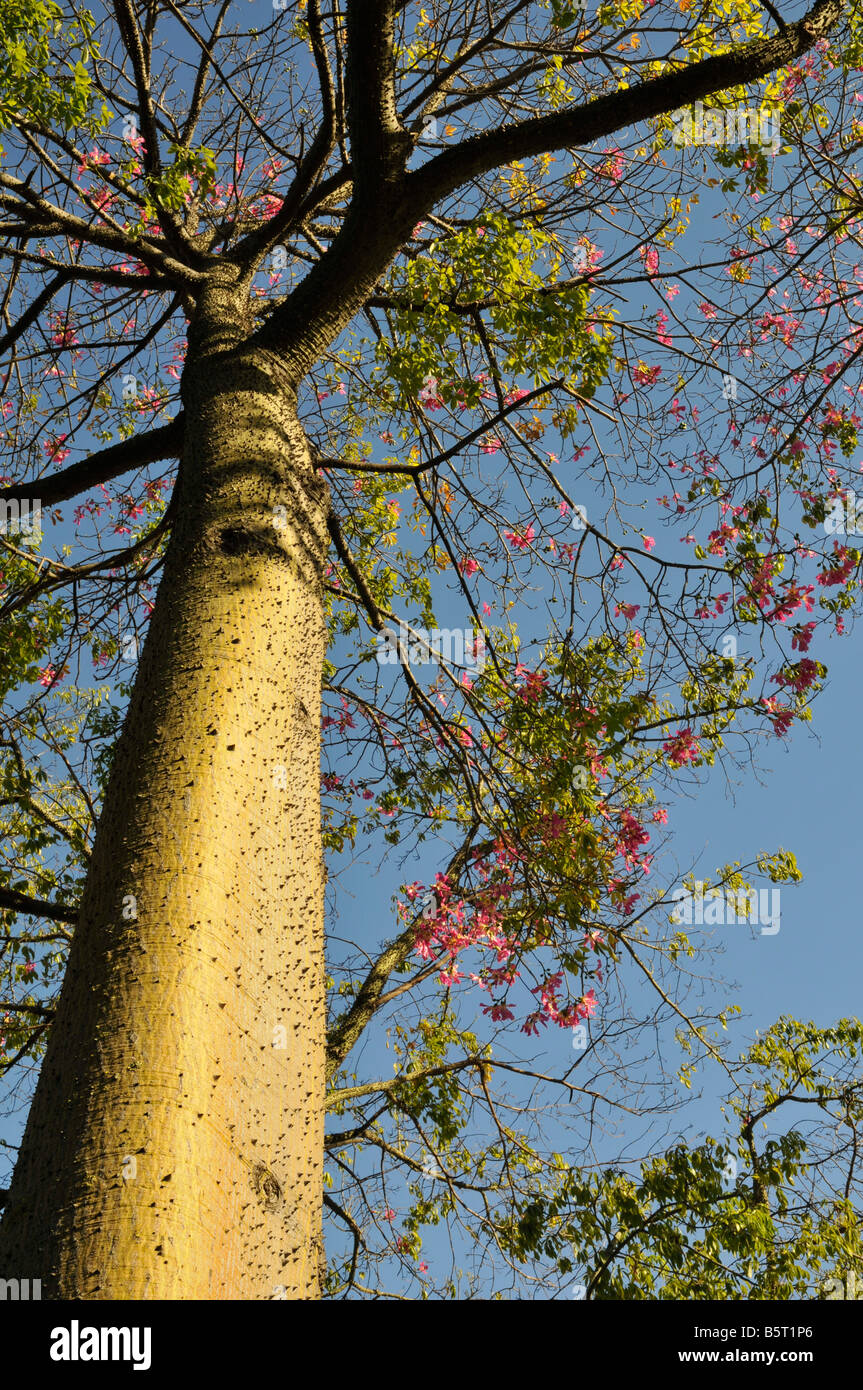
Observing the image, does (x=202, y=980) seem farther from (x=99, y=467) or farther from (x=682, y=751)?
(x=682, y=751)

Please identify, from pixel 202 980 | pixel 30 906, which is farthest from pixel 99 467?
pixel 202 980

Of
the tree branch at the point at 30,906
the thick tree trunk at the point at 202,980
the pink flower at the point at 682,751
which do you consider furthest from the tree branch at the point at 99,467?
the pink flower at the point at 682,751

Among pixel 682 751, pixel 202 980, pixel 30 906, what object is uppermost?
pixel 682 751

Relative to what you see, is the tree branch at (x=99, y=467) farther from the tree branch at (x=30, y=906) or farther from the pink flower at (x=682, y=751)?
the pink flower at (x=682, y=751)

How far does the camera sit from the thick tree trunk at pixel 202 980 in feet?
4.25

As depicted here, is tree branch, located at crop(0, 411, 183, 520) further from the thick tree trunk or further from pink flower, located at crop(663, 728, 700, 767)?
pink flower, located at crop(663, 728, 700, 767)

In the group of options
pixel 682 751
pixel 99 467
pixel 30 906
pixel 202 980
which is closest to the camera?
pixel 202 980

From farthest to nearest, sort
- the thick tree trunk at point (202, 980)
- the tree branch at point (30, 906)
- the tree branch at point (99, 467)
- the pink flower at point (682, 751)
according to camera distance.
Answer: the pink flower at point (682, 751) < the tree branch at point (99, 467) < the tree branch at point (30, 906) < the thick tree trunk at point (202, 980)

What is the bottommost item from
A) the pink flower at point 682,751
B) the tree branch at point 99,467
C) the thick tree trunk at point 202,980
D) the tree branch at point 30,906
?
the thick tree trunk at point 202,980

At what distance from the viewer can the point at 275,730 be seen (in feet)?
6.54

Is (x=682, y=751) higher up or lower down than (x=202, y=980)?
higher up

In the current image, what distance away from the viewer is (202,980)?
152cm
